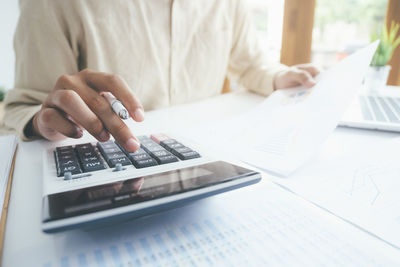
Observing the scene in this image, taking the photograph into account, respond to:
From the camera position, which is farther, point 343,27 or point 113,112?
point 343,27

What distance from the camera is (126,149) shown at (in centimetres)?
30

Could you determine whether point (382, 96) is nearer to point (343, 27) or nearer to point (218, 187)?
point (218, 187)

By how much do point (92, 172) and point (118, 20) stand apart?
0.55 metres

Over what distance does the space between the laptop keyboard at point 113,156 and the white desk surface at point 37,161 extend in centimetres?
4

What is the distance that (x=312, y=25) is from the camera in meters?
1.31

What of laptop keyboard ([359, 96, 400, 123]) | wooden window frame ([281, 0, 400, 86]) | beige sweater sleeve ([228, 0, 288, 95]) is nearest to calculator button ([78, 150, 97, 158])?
laptop keyboard ([359, 96, 400, 123])

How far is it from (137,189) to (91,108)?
172mm

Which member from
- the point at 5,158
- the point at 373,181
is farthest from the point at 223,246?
the point at 5,158

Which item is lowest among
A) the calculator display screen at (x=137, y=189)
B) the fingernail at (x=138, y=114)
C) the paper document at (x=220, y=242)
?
the paper document at (x=220, y=242)

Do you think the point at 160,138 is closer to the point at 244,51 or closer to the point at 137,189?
the point at 137,189

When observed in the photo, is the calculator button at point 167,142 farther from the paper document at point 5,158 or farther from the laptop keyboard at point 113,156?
the paper document at point 5,158

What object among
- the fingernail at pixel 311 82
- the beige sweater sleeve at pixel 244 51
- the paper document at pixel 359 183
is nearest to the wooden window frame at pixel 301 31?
the beige sweater sleeve at pixel 244 51

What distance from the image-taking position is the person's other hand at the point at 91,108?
315 millimetres

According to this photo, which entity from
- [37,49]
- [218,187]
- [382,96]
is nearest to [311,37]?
[382,96]
